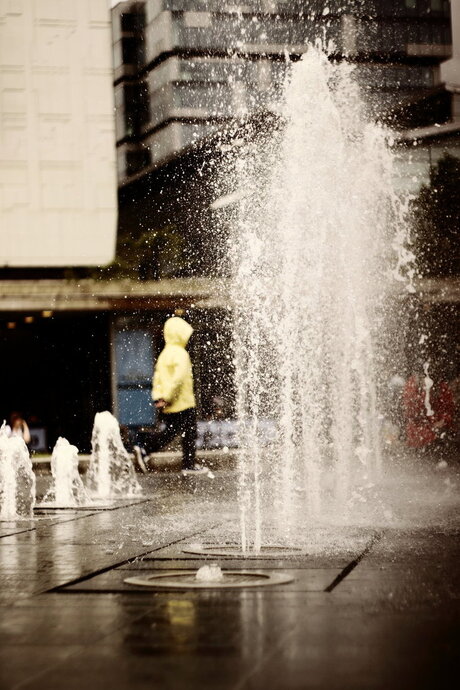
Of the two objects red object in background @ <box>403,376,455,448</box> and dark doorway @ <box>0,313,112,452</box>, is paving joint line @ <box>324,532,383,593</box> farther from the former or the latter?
dark doorway @ <box>0,313,112,452</box>

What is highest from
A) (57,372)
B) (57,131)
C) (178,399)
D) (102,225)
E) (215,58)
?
(215,58)

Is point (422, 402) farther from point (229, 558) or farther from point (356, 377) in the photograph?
point (229, 558)

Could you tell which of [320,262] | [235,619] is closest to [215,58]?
[320,262]

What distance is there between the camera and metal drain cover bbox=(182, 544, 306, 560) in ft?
18.7

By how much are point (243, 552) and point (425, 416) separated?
393 inches

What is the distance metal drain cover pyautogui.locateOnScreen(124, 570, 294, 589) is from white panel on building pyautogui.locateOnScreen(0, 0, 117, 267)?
22.0m

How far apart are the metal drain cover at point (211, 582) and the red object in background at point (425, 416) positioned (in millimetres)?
10452

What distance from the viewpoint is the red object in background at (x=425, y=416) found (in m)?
15.3

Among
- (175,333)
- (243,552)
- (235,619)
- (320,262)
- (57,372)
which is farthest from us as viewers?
(57,372)

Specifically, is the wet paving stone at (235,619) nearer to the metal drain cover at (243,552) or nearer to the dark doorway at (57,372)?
the metal drain cover at (243,552)

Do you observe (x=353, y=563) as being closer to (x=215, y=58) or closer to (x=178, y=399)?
(x=178, y=399)

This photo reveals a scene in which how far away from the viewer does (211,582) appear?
16.0ft

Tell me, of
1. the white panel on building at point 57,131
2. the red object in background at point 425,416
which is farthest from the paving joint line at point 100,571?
the white panel on building at point 57,131

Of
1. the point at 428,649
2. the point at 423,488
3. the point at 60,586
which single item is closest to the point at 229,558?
the point at 60,586
